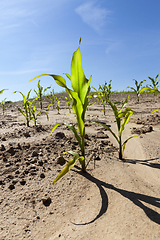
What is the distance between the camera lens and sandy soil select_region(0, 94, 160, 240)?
888mm

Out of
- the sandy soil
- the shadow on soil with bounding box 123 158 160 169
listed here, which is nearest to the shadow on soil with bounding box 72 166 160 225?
the sandy soil

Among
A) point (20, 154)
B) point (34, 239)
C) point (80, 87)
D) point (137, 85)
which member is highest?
point (137, 85)

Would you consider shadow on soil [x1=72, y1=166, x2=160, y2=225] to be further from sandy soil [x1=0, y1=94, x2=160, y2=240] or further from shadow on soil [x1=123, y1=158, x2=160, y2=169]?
shadow on soil [x1=123, y1=158, x2=160, y2=169]

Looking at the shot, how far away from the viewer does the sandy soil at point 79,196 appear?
2.91 ft

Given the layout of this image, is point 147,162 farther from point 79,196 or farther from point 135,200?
point 79,196

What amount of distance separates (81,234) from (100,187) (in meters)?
0.40

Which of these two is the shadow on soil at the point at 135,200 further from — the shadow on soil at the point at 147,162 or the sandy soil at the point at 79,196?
the shadow on soil at the point at 147,162

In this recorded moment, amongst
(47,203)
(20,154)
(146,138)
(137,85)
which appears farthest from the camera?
(137,85)

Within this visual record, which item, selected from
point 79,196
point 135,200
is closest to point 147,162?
point 135,200

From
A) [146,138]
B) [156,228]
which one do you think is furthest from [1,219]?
[146,138]

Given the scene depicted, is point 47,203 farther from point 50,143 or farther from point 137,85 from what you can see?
point 137,85

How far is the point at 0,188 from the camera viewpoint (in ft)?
4.07

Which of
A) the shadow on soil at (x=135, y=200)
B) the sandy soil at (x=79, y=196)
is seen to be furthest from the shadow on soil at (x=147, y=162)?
the shadow on soil at (x=135, y=200)

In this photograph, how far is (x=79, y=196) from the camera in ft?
3.78
